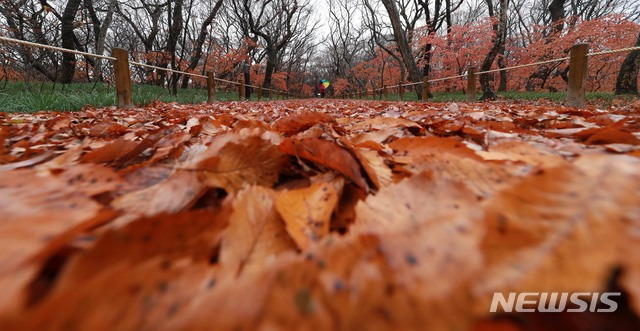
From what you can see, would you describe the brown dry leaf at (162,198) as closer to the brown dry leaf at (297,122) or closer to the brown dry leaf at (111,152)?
the brown dry leaf at (111,152)

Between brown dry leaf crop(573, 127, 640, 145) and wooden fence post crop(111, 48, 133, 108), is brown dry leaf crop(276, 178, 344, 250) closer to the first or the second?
brown dry leaf crop(573, 127, 640, 145)

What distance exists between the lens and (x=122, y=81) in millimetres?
4508

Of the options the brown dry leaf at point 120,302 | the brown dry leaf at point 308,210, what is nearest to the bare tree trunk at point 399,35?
the brown dry leaf at point 308,210

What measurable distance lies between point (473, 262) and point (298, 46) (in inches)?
1170

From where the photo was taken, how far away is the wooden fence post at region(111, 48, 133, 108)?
4.49 m

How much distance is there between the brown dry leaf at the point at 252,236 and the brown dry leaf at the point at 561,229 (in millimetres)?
261

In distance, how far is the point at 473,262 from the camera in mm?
281

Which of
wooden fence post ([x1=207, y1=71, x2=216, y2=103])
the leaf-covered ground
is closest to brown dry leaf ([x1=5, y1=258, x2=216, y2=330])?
the leaf-covered ground

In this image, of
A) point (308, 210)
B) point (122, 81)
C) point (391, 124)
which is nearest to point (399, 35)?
point (122, 81)

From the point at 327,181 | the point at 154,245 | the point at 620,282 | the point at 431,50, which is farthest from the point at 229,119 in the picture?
the point at 431,50

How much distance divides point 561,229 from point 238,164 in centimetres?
56

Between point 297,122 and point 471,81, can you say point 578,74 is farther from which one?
point 297,122

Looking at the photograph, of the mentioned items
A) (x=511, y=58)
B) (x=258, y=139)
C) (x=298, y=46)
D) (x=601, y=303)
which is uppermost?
(x=298, y=46)

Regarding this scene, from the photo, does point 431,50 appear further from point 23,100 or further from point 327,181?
point 327,181
